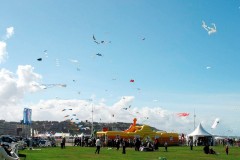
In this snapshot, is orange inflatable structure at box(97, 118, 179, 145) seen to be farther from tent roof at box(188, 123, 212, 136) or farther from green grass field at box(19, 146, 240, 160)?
green grass field at box(19, 146, 240, 160)

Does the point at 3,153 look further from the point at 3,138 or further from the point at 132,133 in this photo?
the point at 132,133

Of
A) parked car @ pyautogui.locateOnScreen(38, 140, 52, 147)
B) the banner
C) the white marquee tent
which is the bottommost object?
parked car @ pyautogui.locateOnScreen(38, 140, 52, 147)

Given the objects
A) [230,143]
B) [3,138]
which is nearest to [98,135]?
[3,138]

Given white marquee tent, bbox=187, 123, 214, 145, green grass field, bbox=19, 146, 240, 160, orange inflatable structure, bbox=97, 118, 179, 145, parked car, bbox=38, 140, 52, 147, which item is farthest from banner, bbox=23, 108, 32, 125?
white marquee tent, bbox=187, 123, 214, 145

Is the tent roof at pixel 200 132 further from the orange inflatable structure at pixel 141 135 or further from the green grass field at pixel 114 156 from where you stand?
the green grass field at pixel 114 156

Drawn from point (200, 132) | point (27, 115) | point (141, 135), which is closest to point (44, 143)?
point (27, 115)

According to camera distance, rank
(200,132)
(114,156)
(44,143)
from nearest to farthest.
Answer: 1. (114,156)
2. (44,143)
3. (200,132)

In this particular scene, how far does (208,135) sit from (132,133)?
45.5 ft

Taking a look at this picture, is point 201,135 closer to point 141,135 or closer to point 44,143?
point 141,135

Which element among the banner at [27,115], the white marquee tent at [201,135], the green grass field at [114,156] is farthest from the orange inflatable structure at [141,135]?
the green grass field at [114,156]

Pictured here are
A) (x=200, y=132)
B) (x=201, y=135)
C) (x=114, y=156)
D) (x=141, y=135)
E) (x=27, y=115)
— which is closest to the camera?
(x=114, y=156)

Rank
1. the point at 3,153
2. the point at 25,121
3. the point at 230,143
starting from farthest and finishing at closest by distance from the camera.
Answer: the point at 230,143 < the point at 25,121 < the point at 3,153

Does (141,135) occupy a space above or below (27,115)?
below

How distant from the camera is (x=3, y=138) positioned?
40531 millimetres
